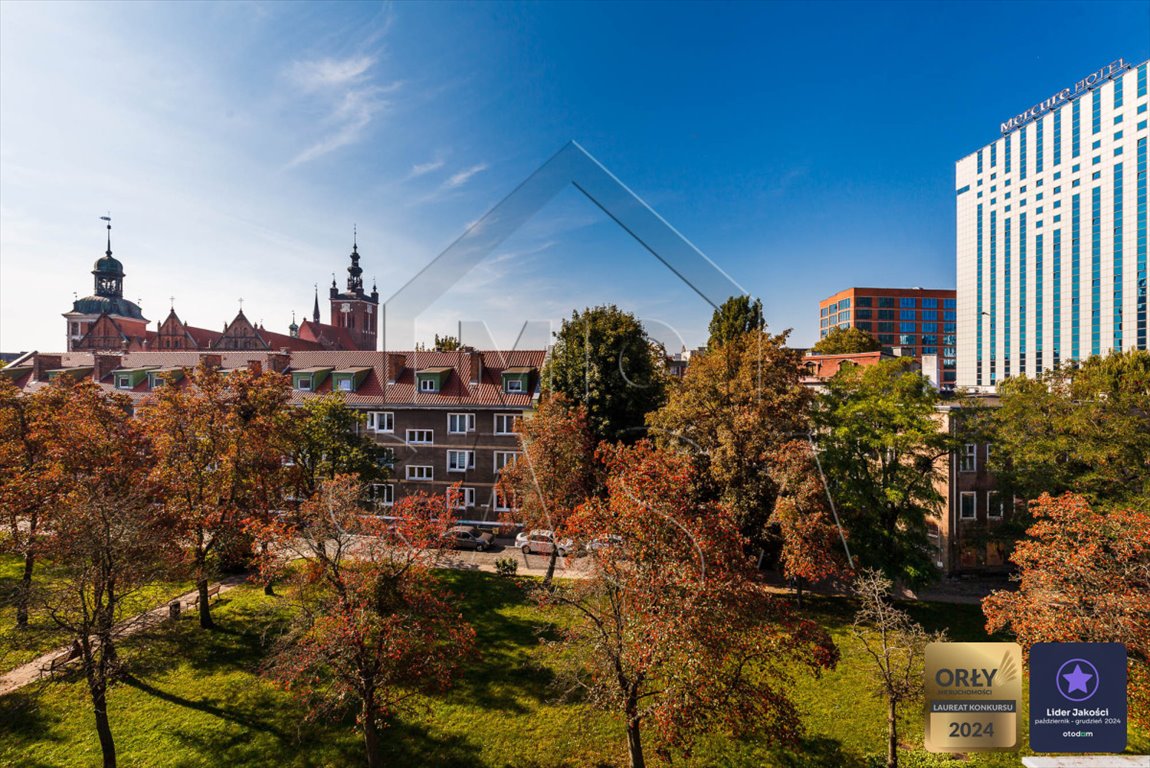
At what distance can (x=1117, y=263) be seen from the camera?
217ft

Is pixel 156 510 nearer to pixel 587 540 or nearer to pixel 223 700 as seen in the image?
pixel 223 700

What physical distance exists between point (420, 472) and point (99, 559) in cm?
1936

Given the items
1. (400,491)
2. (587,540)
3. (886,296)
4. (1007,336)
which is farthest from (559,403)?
(886,296)

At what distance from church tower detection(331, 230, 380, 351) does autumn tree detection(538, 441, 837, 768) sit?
78.0m

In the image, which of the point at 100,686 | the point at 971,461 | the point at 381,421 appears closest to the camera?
the point at 100,686

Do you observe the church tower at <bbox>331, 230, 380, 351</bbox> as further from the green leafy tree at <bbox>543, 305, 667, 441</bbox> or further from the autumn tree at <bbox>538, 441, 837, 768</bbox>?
the autumn tree at <bbox>538, 441, 837, 768</bbox>

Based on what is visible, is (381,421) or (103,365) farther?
(103,365)

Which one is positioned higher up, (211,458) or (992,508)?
(211,458)

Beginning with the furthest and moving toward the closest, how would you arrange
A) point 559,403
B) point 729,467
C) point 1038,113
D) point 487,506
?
1. point 1038,113
2. point 487,506
3. point 559,403
4. point 729,467

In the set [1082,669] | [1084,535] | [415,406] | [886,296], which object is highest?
[886,296]

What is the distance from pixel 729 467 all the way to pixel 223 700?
16202 millimetres

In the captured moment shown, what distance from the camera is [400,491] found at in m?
30.0

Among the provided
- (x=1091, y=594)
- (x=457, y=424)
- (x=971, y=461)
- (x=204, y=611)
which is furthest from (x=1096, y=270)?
(x=204, y=611)

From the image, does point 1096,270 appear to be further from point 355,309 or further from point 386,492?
point 355,309
